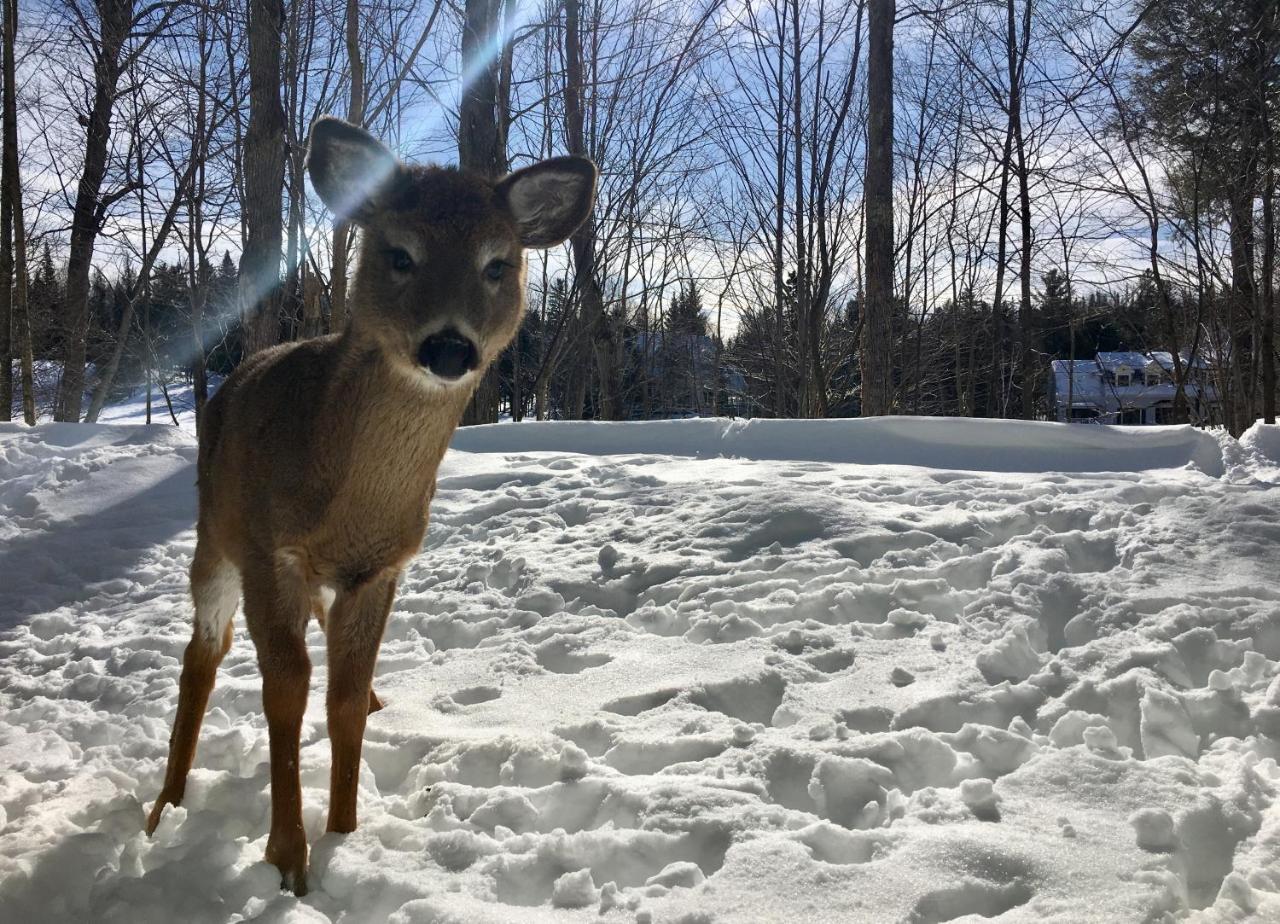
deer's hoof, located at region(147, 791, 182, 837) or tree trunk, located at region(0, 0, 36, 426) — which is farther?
tree trunk, located at region(0, 0, 36, 426)

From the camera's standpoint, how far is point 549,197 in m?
2.96

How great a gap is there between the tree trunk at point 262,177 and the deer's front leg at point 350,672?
760 centimetres

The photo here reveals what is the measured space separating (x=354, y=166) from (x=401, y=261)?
0.48 metres

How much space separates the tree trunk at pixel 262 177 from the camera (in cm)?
920

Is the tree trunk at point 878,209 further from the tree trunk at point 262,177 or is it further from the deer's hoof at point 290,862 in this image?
the deer's hoof at point 290,862

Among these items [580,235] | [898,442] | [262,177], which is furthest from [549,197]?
[580,235]

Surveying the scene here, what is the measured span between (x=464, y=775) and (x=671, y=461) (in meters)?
4.16

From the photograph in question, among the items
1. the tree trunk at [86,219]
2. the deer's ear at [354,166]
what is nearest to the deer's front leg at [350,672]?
the deer's ear at [354,166]

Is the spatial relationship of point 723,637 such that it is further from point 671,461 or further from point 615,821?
point 671,461

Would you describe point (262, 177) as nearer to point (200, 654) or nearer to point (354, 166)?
point (354, 166)

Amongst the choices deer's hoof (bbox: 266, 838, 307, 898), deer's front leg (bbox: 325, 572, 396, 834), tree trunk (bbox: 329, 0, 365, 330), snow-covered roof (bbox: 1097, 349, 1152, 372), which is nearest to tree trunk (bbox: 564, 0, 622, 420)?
tree trunk (bbox: 329, 0, 365, 330)

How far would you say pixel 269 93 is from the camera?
916 centimetres

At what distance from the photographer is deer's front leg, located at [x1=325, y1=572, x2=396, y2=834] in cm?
252

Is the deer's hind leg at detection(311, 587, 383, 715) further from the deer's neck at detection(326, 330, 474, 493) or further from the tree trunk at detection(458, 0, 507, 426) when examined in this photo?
the tree trunk at detection(458, 0, 507, 426)
